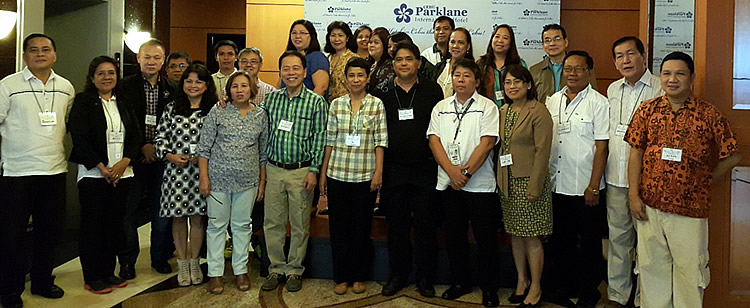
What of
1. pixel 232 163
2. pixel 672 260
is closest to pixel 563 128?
pixel 672 260

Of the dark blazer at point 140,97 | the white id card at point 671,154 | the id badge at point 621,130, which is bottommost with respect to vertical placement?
the white id card at point 671,154

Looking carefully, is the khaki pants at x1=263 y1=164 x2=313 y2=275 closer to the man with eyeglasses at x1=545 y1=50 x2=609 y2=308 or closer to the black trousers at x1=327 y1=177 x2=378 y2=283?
the black trousers at x1=327 y1=177 x2=378 y2=283

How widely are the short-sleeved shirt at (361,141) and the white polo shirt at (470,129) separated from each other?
34 centimetres

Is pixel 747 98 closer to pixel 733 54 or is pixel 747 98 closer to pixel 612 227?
pixel 733 54

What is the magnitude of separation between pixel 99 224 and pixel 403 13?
397 centimetres

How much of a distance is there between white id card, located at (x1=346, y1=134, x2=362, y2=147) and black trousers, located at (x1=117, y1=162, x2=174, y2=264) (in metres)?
1.46

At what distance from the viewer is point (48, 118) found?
3.19 metres

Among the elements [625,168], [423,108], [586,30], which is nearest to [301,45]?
[423,108]

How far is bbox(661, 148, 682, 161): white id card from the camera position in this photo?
259 cm

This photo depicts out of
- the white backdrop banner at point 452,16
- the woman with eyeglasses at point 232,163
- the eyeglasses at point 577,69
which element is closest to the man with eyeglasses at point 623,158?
the eyeglasses at point 577,69

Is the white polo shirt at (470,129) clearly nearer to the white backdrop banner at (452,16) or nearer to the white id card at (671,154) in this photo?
the white id card at (671,154)

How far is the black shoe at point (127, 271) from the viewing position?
3.73 m

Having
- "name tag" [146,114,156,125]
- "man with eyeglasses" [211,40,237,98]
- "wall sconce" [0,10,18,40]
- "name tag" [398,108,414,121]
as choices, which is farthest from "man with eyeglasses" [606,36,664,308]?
"wall sconce" [0,10,18,40]

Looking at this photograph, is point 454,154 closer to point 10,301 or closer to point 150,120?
point 150,120
